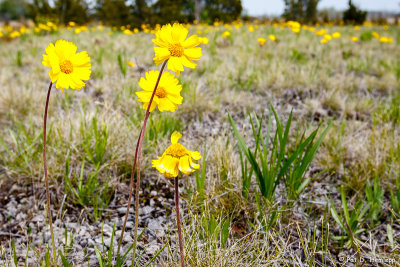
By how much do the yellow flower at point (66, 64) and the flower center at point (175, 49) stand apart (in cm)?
29

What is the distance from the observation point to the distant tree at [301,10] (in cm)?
1197

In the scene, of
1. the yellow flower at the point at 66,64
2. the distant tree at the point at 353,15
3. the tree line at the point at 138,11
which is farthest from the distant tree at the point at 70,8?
the yellow flower at the point at 66,64

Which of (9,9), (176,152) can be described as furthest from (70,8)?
(9,9)

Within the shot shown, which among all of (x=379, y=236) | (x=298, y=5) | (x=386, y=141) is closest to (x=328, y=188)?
(x=379, y=236)

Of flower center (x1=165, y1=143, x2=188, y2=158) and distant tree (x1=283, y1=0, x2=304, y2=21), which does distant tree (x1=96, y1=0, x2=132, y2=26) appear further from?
flower center (x1=165, y1=143, x2=188, y2=158)

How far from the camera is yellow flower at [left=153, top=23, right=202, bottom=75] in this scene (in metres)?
0.86

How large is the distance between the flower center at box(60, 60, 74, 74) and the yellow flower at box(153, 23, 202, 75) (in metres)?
0.30

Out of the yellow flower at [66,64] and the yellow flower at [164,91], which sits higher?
the yellow flower at [66,64]

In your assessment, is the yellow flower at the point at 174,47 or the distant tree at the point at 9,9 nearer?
the yellow flower at the point at 174,47

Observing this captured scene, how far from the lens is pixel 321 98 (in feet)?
10.3

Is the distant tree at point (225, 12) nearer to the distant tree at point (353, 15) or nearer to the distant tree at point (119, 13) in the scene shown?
the distant tree at point (119, 13)

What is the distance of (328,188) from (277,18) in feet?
45.8

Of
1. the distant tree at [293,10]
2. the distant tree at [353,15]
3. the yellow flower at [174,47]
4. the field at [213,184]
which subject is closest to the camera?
the yellow flower at [174,47]

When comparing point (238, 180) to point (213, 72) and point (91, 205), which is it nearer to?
point (91, 205)
